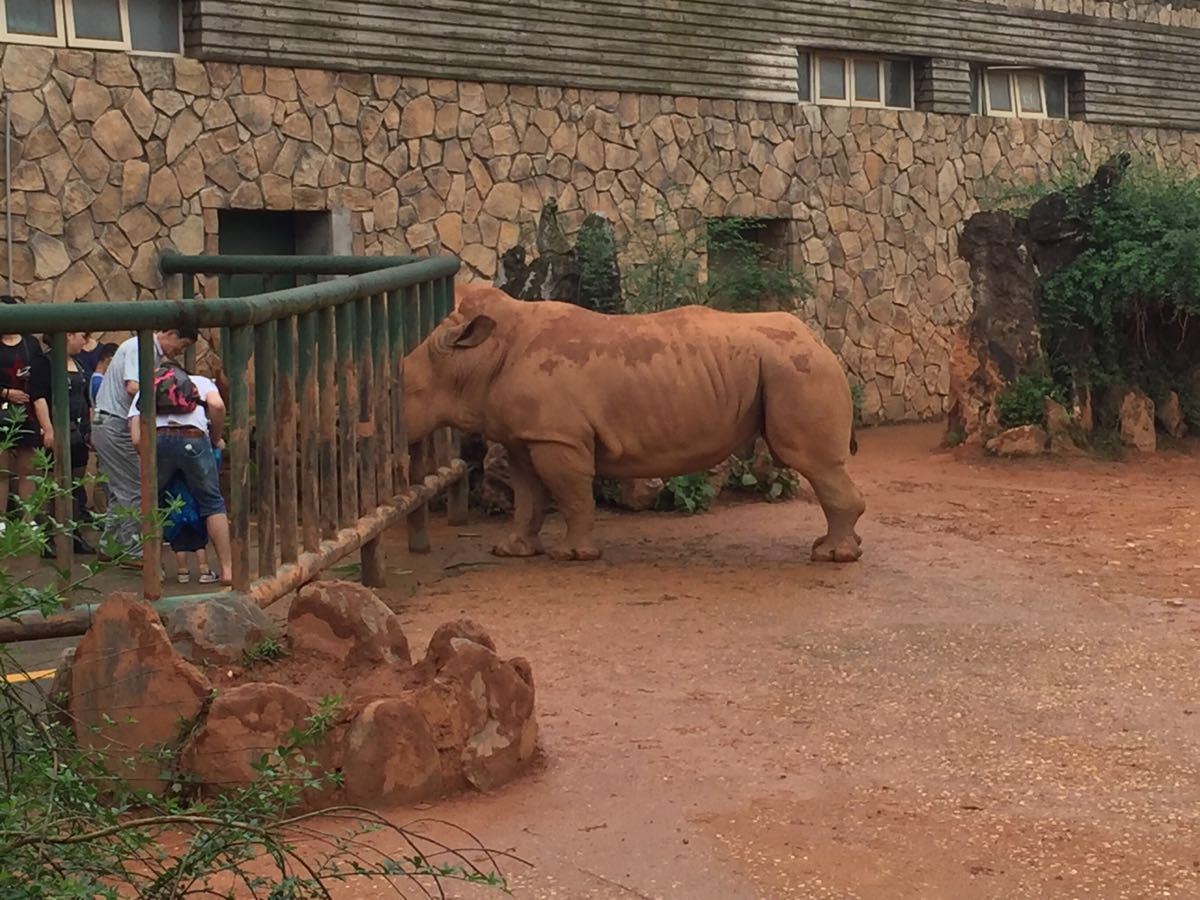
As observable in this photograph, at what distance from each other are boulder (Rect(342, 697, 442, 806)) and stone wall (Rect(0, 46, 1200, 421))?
7.72 meters

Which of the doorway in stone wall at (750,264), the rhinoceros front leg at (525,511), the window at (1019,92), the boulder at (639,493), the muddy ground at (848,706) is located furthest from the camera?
the window at (1019,92)

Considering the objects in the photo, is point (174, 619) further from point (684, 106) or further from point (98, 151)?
point (684, 106)

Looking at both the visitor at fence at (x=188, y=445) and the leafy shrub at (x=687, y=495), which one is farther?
the leafy shrub at (x=687, y=495)

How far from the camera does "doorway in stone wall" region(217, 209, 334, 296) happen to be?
13.1m

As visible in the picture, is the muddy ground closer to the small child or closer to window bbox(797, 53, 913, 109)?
the small child

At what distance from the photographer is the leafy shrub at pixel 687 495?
35.7 feet

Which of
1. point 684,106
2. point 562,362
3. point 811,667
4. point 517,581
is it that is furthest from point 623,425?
point 684,106

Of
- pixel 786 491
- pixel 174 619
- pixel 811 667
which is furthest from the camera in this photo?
pixel 786 491

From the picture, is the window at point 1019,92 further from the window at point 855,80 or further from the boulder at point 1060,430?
the boulder at point 1060,430

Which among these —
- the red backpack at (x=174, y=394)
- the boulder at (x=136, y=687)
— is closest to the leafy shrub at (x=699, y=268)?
the red backpack at (x=174, y=394)

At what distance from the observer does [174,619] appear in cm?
536

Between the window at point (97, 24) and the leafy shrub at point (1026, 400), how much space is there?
7263 millimetres

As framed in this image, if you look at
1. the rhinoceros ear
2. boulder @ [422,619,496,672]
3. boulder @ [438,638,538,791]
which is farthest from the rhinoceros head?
boulder @ [438,638,538,791]

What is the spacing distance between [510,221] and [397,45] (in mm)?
1771
